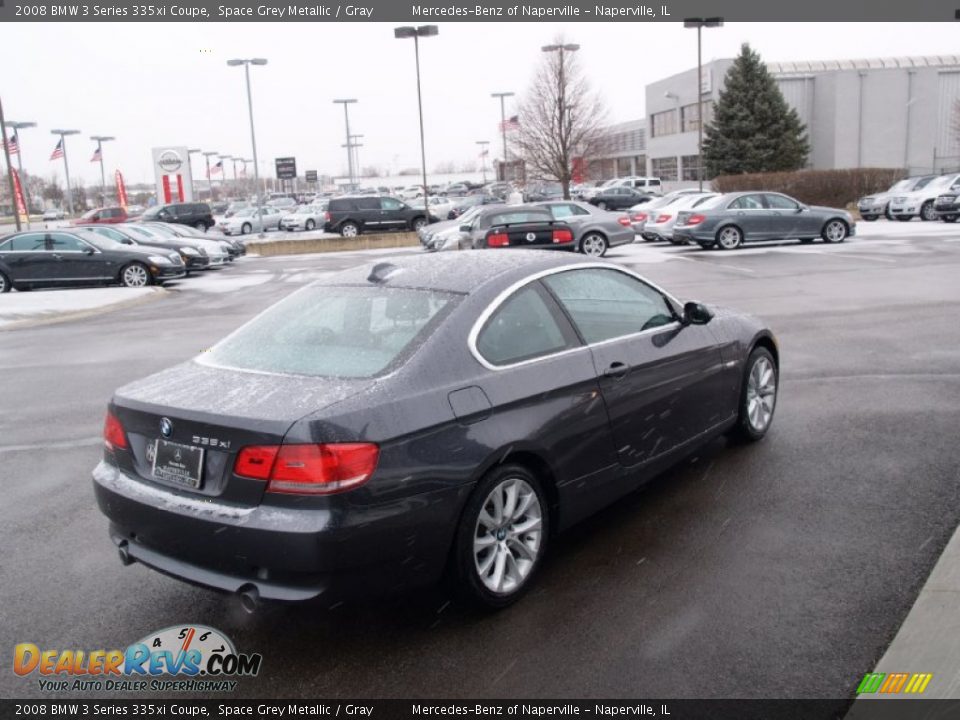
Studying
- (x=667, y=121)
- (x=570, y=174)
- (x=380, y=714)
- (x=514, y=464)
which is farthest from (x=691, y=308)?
(x=667, y=121)

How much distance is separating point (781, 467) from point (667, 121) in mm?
71718

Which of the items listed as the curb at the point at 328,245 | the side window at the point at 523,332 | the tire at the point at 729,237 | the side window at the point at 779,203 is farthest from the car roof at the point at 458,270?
the curb at the point at 328,245

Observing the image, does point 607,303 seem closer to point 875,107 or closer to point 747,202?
point 747,202

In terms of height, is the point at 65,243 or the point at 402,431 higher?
the point at 65,243

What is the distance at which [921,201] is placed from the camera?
103 feet

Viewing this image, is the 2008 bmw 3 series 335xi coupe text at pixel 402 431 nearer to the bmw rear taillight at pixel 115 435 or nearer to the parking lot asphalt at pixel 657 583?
the bmw rear taillight at pixel 115 435

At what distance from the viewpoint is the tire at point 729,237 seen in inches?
914

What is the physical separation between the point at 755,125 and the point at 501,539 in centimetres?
5062

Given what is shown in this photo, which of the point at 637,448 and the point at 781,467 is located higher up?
the point at 637,448

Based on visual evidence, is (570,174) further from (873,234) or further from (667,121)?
(667,121)

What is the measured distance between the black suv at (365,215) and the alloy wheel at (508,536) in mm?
34503

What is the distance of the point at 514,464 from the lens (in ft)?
12.9

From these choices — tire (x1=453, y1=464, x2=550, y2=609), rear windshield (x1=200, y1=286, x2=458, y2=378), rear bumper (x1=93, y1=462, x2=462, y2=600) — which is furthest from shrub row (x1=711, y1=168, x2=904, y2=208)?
rear bumper (x1=93, y1=462, x2=462, y2=600)

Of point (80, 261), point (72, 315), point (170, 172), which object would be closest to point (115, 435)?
point (72, 315)
